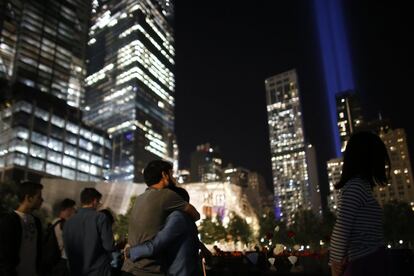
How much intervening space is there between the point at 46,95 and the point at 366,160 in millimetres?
A: 95421

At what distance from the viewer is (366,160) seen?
3455 millimetres

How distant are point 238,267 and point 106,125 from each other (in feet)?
457

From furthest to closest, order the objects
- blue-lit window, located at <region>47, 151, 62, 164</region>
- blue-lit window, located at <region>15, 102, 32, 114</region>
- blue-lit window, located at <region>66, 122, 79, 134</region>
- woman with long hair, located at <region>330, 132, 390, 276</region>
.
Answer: blue-lit window, located at <region>66, 122, 79, 134</region>
blue-lit window, located at <region>47, 151, 62, 164</region>
blue-lit window, located at <region>15, 102, 32, 114</region>
woman with long hair, located at <region>330, 132, 390, 276</region>

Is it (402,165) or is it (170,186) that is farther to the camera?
(402,165)

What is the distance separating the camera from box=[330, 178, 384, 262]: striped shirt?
3.19m

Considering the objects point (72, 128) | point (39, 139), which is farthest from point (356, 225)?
point (72, 128)

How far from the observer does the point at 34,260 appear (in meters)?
4.64

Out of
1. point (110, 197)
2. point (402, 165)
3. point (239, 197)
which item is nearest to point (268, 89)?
point (402, 165)

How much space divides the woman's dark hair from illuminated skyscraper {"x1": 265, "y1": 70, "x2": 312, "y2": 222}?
544 ft

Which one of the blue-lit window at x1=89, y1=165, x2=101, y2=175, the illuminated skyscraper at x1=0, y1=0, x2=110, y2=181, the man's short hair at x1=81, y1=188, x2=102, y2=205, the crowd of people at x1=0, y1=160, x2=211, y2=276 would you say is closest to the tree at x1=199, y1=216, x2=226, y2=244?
the illuminated skyscraper at x1=0, y1=0, x2=110, y2=181

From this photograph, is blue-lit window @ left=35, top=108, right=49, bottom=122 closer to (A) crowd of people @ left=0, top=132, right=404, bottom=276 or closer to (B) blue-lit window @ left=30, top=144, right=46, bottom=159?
(B) blue-lit window @ left=30, top=144, right=46, bottom=159

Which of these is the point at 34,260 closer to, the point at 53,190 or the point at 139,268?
the point at 139,268

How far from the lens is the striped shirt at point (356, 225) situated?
10.5 feet

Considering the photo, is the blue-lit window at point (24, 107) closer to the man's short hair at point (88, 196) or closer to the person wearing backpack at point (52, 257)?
the person wearing backpack at point (52, 257)
